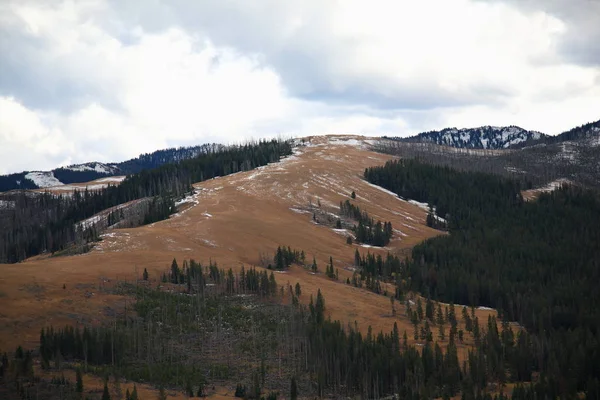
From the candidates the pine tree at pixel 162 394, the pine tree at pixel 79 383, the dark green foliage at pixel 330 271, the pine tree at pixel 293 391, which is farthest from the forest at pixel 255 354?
the dark green foliage at pixel 330 271

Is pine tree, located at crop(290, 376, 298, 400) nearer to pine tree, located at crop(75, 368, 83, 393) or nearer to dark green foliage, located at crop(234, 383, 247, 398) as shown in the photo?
dark green foliage, located at crop(234, 383, 247, 398)

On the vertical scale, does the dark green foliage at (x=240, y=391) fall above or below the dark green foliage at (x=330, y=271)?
below

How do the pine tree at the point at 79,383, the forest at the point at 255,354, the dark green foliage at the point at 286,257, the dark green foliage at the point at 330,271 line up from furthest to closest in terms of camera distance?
the dark green foliage at the point at 330,271
the dark green foliage at the point at 286,257
the forest at the point at 255,354
the pine tree at the point at 79,383

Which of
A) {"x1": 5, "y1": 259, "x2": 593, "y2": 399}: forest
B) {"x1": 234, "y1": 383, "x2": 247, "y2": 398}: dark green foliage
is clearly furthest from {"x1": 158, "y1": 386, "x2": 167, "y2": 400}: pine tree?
{"x1": 234, "y1": 383, "x2": 247, "y2": 398}: dark green foliage

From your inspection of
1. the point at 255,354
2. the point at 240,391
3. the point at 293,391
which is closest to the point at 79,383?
the point at 240,391

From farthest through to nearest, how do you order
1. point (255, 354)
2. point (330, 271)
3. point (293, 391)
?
point (330, 271) → point (255, 354) → point (293, 391)

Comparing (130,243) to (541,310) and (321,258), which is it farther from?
(541,310)

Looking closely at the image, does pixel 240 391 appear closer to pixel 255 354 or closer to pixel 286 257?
pixel 255 354

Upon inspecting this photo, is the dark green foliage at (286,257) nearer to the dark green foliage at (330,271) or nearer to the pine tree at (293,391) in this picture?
the dark green foliage at (330,271)

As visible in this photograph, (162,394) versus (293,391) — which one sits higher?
(162,394)

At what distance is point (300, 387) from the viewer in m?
109

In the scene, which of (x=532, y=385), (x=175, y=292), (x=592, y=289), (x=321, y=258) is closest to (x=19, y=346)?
(x=175, y=292)

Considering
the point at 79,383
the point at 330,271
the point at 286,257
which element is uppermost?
the point at 286,257

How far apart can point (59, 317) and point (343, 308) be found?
61078 millimetres
